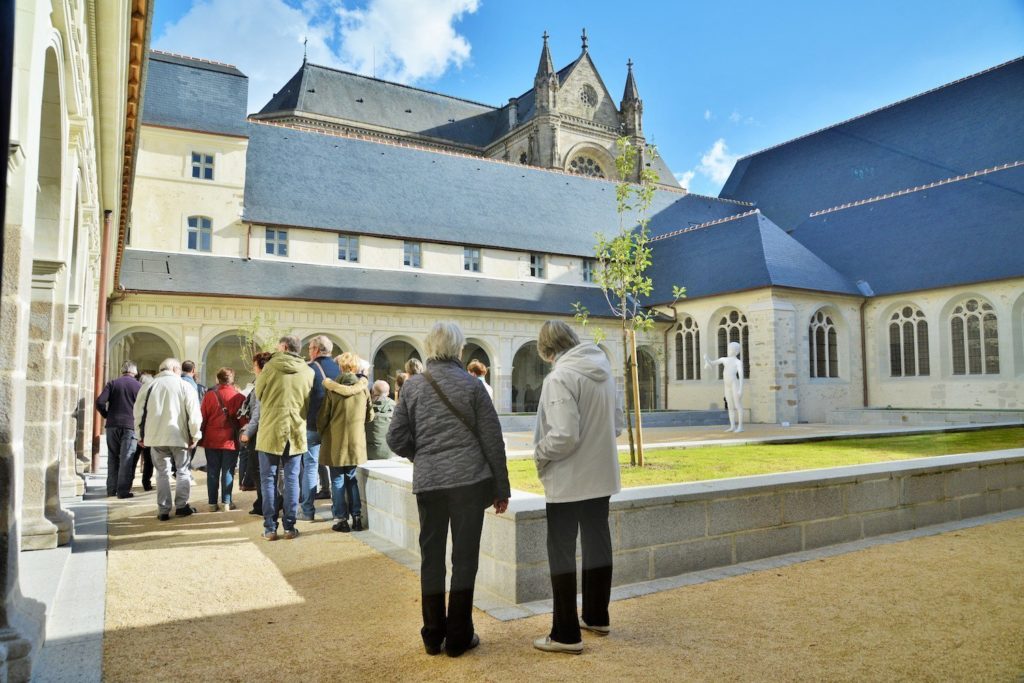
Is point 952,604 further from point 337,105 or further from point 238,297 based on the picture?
point 337,105

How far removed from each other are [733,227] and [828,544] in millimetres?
20711

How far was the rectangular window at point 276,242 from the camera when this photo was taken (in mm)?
22484

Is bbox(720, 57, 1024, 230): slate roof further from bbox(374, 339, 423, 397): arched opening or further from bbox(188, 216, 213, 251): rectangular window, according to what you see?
bbox(188, 216, 213, 251): rectangular window

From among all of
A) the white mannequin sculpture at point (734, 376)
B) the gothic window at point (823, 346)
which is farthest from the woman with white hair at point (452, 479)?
the gothic window at point (823, 346)

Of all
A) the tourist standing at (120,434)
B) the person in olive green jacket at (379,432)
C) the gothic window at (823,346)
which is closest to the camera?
the person in olive green jacket at (379,432)

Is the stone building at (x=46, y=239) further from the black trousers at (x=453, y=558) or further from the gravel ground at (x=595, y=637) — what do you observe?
the black trousers at (x=453, y=558)

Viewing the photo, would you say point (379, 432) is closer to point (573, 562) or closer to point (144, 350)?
point (573, 562)

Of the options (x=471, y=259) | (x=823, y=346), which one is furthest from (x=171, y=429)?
(x=823, y=346)

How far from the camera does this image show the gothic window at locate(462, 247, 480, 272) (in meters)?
25.4

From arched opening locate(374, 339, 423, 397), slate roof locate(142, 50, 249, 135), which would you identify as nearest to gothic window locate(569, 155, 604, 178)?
arched opening locate(374, 339, 423, 397)

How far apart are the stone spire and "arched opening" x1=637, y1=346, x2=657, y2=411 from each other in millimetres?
21024

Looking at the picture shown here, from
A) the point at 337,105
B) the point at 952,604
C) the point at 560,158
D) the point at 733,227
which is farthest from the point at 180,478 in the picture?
the point at 337,105

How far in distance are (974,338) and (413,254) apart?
57.9 feet

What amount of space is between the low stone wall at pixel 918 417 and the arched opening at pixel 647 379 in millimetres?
7672
